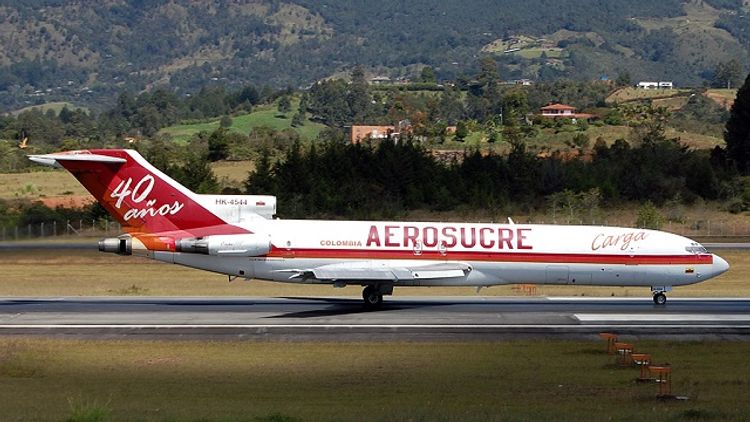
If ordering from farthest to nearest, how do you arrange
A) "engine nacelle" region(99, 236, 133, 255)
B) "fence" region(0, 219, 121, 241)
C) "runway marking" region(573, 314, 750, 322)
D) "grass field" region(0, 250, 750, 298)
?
"fence" region(0, 219, 121, 241) < "grass field" region(0, 250, 750, 298) < "engine nacelle" region(99, 236, 133, 255) < "runway marking" region(573, 314, 750, 322)

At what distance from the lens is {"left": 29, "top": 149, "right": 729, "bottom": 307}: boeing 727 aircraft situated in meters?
41.8

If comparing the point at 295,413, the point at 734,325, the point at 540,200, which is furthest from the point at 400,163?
the point at 295,413

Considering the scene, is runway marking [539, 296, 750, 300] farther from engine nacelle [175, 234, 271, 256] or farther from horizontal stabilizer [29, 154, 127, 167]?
horizontal stabilizer [29, 154, 127, 167]

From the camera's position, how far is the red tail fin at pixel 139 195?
1661 inches

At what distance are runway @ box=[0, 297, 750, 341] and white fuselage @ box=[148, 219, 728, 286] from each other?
3.74ft

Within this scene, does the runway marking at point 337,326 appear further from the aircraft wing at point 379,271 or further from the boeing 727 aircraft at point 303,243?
the boeing 727 aircraft at point 303,243

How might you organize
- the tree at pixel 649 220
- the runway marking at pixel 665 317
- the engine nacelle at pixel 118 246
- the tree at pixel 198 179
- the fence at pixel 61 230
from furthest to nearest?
1. the tree at pixel 198 179
2. the fence at pixel 61 230
3. the tree at pixel 649 220
4. the engine nacelle at pixel 118 246
5. the runway marking at pixel 665 317

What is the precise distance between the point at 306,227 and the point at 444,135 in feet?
318

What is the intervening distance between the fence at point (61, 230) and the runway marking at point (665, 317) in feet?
128

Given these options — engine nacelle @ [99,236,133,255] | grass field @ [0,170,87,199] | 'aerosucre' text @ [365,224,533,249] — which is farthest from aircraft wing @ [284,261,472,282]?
grass field @ [0,170,87,199]

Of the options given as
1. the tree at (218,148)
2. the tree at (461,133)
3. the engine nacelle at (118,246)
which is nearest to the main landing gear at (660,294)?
the engine nacelle at (118,246)

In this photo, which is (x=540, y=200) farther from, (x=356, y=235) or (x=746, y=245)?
(x=356, y=235)

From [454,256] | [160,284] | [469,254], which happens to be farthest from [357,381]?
[160,284]

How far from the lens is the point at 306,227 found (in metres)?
42.7
